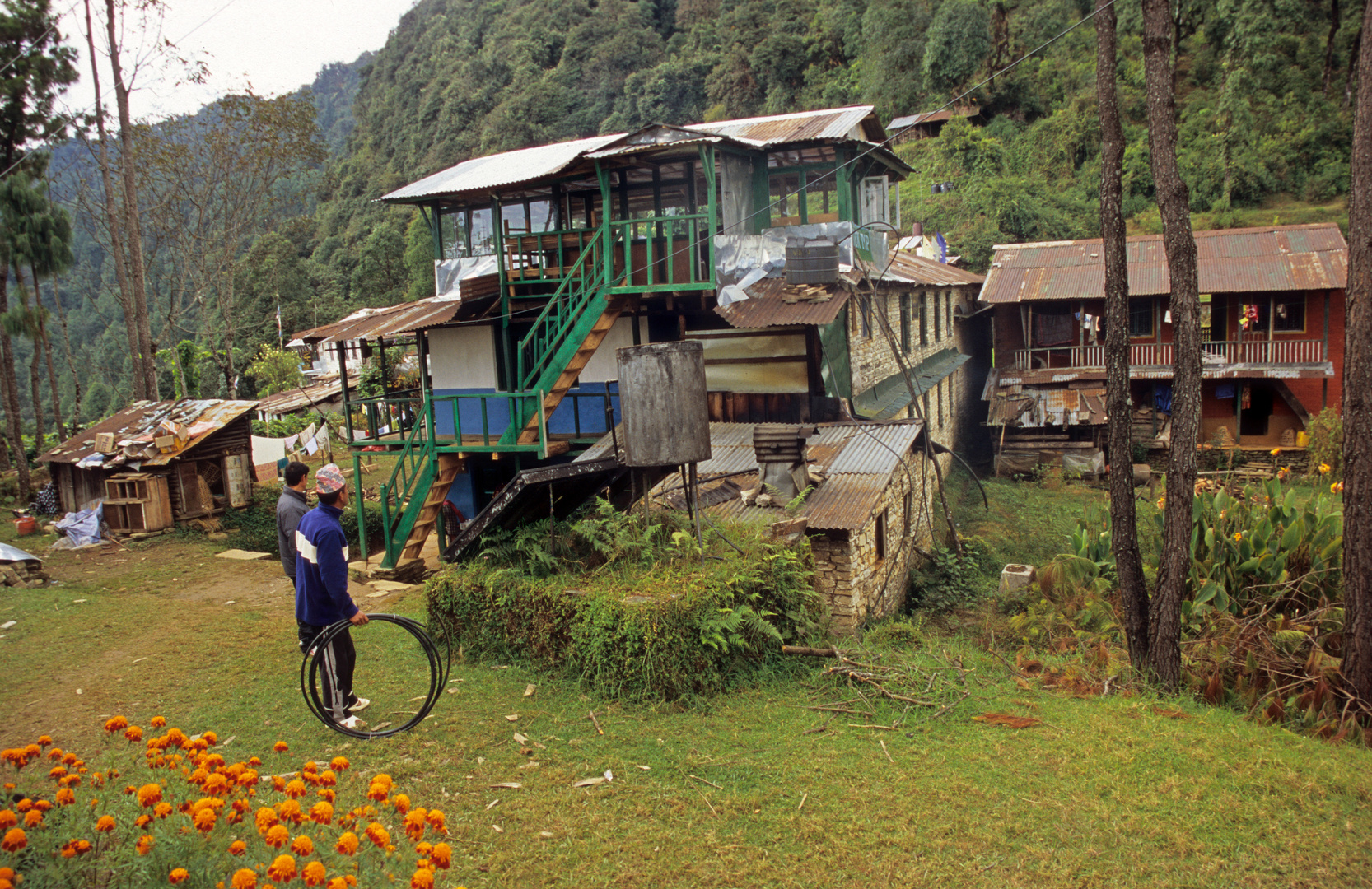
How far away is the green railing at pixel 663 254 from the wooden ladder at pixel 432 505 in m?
4.50

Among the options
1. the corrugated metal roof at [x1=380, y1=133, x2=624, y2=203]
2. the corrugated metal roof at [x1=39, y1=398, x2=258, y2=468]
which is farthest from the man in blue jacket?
the corrugated metal roof at [x1=39, y1=398, x2=258, y2=468]

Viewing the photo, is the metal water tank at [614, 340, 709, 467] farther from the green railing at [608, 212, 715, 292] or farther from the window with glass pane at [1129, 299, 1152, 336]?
the window with glass pane at [1129, 299, 1152, 336]

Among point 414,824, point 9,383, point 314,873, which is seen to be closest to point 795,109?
point 9,383

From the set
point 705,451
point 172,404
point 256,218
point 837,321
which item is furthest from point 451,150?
point 705,451

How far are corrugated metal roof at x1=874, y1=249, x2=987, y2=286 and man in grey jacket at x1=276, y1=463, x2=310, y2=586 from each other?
10.5 metres

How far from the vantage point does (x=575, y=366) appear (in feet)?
44.1

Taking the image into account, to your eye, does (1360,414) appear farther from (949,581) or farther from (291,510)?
(291,510)

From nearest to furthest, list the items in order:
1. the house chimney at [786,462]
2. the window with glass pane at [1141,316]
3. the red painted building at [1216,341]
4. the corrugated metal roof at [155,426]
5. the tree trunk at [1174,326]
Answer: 1. the tree trunk at [1174,326]
2. the house chimney at [786,462]
3. the corrugated metal roof at [155,426]
4. the red painted building at [1216,341]
5. the window with glass pane at [1141,316]

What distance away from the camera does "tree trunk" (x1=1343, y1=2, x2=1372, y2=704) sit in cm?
695

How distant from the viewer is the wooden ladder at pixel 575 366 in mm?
13352

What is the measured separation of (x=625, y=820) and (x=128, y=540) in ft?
46.1

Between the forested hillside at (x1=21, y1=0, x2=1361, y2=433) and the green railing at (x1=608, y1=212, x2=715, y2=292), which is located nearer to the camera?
the green railing at (x1=608, y1=212, x2=715, y2=292)

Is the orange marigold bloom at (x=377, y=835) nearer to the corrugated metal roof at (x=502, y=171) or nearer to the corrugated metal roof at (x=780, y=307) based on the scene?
the corrugated metal roof at (x=780, y=307)

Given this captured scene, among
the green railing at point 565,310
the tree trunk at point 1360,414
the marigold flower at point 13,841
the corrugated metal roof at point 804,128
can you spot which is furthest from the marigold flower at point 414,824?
the corrugated metal roof at point 804,128
